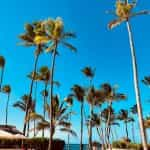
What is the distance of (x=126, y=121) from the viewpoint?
89.6 meters

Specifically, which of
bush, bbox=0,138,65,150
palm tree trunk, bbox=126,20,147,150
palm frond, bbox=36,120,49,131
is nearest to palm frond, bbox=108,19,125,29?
palm tree trunk, bbox=126,20,147,150

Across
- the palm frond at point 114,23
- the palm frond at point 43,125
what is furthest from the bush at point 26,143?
the palm frond at point 114,23

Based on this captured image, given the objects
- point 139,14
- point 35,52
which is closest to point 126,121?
point 35,52

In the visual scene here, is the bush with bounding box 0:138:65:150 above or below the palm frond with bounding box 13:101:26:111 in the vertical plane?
below

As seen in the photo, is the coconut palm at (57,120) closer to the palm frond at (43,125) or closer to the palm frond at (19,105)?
the palm frond at (43,125)

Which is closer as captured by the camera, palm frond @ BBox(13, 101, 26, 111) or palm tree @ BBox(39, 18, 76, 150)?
palm tree @ BBox(39, 18, 76, 150)

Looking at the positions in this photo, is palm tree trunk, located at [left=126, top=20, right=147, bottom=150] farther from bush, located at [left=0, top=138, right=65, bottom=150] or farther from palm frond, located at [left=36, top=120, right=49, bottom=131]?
bush, located at [left=0, top=138, right=65, bottom=150]

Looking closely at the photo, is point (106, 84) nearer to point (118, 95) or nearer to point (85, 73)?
point (118, 95)

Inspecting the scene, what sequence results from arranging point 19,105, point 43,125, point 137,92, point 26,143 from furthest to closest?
point 19,105 < point 43,125 < point 26,143 < point 137,92

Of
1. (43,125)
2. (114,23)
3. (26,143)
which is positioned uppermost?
(114,23)

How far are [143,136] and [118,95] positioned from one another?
36.5m

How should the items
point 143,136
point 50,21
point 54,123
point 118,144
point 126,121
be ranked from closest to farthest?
point 143,136
point 50,21
point 54,123
point 118,144
point 126,121

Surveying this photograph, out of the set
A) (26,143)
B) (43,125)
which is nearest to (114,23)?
(43,125)

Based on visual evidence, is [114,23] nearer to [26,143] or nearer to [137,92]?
[137,92]
